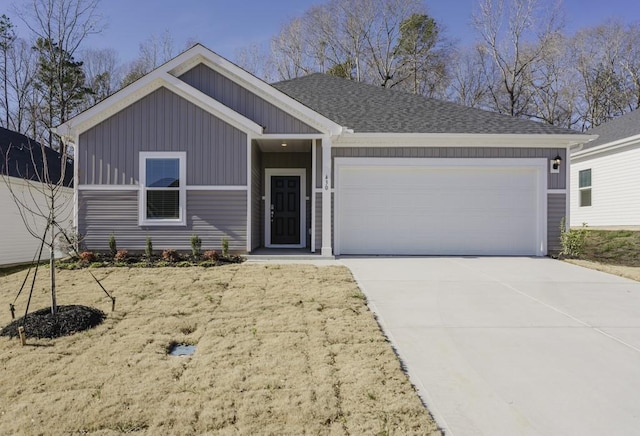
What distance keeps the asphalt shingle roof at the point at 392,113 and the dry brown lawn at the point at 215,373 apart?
224 inches

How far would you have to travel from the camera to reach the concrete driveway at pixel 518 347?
2.52m

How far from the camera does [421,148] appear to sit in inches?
368

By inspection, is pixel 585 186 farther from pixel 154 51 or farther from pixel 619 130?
pixel 154 51

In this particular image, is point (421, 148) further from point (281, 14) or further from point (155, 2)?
point (281, 14)

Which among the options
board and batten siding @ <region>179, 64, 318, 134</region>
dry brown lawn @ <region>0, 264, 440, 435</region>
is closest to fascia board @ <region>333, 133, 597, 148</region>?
board and batten siding @ <region>179, 64, 318, 134</region>

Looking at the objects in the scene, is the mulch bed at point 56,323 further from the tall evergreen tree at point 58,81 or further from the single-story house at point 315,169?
the tall evergreen tree at point 58,81

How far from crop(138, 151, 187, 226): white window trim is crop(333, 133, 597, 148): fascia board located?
3.60m

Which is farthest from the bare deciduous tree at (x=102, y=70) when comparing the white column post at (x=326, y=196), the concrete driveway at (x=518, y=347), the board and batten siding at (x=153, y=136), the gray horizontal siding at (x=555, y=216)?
the gray horizontal siding at (x=555, y=216)

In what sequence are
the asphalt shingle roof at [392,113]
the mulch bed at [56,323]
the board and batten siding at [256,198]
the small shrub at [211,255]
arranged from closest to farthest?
the mulch bed at [56,323] < the small shrub at [211,255] < the board and batten siding at [256,198] < the asphalt shingle roof at [392,113]

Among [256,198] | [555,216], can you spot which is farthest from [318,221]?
[555,216]

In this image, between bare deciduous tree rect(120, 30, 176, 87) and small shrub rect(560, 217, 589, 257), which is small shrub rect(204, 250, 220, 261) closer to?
small shrub rect(560, 217, 589, 257)

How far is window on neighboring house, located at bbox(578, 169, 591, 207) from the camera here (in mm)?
14586

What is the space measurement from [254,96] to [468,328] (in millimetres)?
7068

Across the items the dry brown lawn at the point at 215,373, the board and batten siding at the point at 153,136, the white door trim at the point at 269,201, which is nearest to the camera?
the dry brown lawn at the point at 215,373
